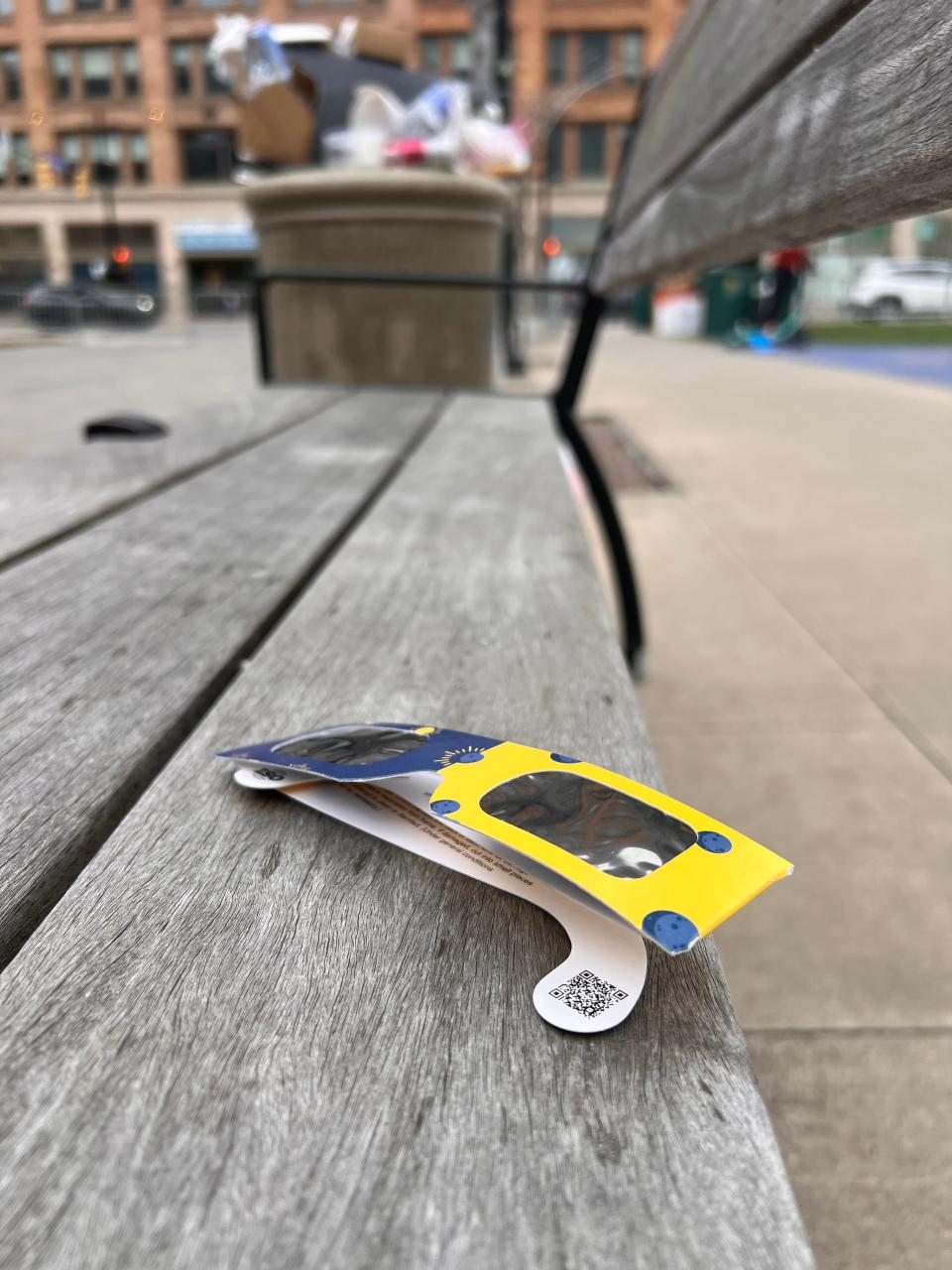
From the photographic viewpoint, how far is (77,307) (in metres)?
22.4

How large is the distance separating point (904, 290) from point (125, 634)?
2321 centimetres

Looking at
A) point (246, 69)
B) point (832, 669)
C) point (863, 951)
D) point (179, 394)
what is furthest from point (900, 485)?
point (179, 394)

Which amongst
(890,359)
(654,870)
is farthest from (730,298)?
(654,870)

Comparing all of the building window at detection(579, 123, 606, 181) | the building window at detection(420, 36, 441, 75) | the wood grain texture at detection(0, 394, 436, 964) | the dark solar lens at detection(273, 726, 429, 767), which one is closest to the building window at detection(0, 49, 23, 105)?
the wood grain texture at detection(0, 394, 436, 964)

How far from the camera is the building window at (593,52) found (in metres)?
28.8

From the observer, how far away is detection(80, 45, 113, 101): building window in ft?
17.8

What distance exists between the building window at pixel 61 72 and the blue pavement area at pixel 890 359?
6864 mm

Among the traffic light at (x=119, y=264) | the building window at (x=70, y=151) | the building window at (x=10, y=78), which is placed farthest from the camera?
the traffic light at (x=119, y=264)

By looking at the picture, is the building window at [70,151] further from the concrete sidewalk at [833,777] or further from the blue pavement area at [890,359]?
the blue pavement area at [890,359]

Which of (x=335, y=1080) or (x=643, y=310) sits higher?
(x=335, y=1080)

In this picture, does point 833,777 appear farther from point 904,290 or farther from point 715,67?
point 904,290

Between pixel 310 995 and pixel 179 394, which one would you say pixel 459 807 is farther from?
pixel 179 394

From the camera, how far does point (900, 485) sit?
4.12 meters

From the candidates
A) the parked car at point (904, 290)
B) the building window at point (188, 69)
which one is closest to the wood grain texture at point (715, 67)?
the building window at point (188, 69)
